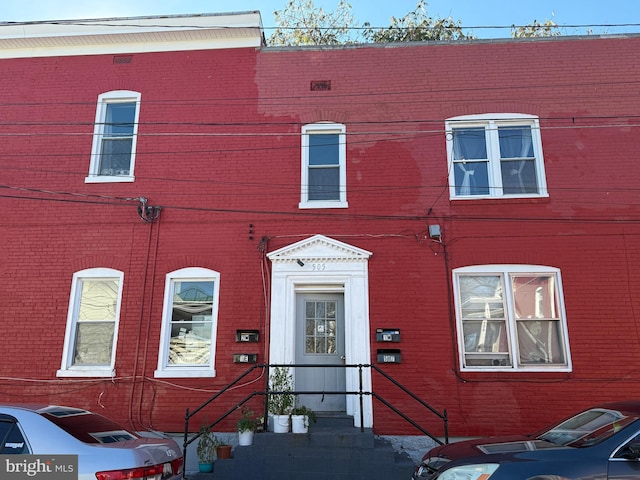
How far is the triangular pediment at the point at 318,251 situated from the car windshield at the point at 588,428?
441 cm

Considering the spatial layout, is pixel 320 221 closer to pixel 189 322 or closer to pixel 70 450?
pixel 189 322

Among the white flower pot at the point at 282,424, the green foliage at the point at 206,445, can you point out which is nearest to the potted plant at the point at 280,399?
the white flower pot at the point at 282,424

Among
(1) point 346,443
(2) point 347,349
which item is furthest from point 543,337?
(1) point 346,443

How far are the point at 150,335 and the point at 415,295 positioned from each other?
A: 488cm

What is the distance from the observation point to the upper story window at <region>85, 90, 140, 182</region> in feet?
33.1

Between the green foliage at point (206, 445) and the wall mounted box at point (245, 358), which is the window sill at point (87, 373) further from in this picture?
the wall mounted box at point (245, 358)

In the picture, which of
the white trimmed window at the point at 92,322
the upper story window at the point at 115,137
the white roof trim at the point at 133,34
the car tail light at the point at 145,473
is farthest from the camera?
the white roof trim at the point at 133,34

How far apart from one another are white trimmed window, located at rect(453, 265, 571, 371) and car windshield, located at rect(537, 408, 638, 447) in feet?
10.1

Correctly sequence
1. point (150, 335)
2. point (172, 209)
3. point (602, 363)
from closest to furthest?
1. point (602, 363)
2. point (150, 335)
3. point (172, 209)

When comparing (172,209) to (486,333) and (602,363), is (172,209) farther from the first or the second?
(602,363)

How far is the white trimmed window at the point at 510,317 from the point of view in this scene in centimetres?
866

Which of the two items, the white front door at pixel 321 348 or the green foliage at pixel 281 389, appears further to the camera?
the white front door at pixel 321 348

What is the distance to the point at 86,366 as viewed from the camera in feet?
29.7

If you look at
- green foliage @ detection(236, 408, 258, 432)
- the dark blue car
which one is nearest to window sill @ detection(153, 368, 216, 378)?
green foliage @ detection(236, 408, 258, 432)
